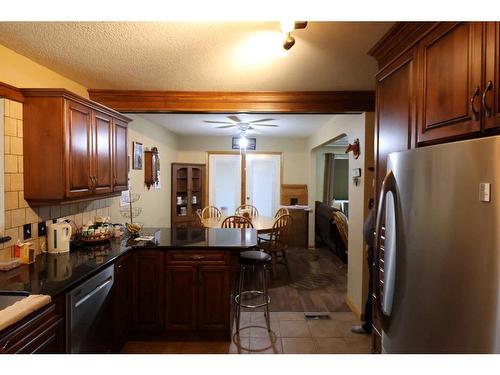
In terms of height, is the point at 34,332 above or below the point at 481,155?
below

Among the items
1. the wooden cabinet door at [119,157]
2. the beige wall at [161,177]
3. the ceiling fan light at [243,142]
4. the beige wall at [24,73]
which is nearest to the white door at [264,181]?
the ceiling fan light at [243,142]

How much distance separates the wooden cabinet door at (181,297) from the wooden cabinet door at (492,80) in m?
2.28

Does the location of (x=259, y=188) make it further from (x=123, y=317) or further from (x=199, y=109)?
(x=123, y=317)

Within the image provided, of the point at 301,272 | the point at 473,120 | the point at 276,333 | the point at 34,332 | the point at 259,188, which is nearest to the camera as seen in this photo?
the point at 473,120

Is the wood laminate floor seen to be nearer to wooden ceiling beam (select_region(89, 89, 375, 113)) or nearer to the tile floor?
the tile floor

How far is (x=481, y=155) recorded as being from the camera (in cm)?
90

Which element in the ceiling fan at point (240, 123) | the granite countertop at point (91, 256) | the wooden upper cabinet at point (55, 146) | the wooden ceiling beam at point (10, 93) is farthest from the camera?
the ceiling fan at point (240, 123)

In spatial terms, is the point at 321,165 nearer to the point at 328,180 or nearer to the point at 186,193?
the point at 328,180

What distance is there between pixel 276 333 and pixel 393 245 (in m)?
2.04

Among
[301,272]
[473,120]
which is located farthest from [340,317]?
[473,120]

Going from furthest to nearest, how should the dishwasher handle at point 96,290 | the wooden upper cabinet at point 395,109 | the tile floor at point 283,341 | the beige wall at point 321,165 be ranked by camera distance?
the beige wall at point 321,165 → the tile floor at point 283,341 → the dishwasher handle at point 96,290 → the wooden upper cabinet at point 395,109

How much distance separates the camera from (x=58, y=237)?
7.92 ft

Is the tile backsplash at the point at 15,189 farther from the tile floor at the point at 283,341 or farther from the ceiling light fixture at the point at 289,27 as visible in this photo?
the ceiling light fixture at the point at 289,27

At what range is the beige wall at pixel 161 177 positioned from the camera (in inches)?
167
